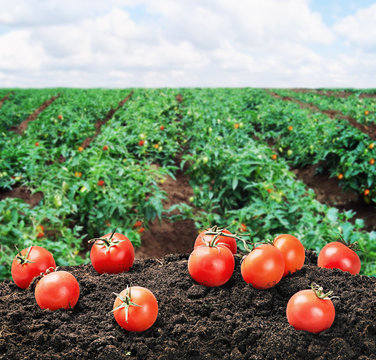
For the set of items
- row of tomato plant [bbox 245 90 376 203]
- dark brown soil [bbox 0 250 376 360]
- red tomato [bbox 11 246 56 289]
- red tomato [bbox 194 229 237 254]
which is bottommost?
dark brown soil [bbox 0 250 376 360]

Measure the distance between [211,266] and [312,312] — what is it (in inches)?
16.9

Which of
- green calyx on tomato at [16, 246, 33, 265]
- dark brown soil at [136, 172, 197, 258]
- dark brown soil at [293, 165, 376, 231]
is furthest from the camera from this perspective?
dark brown soil at [293, 165, 376, 231]

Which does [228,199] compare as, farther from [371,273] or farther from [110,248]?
[110,248]

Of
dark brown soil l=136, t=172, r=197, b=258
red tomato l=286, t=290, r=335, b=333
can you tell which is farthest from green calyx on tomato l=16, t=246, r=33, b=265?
dark brown soil l=136, t=172, r=197, b=258

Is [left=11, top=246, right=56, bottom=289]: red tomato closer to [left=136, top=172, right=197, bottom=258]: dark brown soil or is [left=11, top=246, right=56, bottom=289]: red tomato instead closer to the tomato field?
the tomato field

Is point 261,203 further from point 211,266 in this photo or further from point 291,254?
point 211,266

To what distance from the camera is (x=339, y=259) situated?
192cm

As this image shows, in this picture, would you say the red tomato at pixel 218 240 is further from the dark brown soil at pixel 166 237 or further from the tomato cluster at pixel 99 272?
the dark brown soil at pixel 166 237

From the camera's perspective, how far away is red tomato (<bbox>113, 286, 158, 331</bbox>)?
137 cm

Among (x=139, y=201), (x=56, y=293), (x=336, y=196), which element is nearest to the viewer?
(x=56, y=293)

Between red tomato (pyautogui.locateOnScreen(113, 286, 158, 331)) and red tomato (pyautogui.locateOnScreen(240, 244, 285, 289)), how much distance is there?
425 mm

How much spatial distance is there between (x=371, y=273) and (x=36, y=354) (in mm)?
2669

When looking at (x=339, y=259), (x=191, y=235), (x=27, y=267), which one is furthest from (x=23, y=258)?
(x=191, y=235)

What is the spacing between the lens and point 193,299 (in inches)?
62.2
